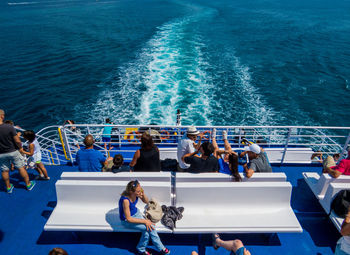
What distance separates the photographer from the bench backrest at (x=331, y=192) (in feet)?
13.6

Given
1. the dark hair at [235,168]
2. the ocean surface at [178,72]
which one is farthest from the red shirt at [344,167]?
the ocean surface at [178,72]

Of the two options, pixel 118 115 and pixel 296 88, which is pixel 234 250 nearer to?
pixel 118 115

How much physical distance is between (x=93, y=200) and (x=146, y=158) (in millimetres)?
1218

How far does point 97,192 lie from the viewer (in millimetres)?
4211

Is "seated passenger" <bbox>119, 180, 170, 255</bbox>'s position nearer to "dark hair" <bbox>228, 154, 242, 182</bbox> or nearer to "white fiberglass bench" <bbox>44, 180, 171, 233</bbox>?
"white fiberglass bench" <bbox>44, 180, 171, 233</bbox>

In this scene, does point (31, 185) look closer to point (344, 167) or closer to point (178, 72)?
point (344, 167)

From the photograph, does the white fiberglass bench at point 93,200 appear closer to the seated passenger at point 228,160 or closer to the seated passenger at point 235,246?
the seated passenger at point 235,246

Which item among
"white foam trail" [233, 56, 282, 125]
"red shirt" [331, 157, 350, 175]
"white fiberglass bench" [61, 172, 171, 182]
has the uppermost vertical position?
"red shirt" [331, 157, 350, 175]

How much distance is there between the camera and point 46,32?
1396 inches

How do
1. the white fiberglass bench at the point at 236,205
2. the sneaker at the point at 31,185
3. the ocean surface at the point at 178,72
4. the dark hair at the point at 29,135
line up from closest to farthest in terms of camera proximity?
the white fiberglass bench at the point at 236,205 < the dark hair at the point at 29,135 < the sneaker at the point at 31,185 < the ocean surface at the point at 178,72

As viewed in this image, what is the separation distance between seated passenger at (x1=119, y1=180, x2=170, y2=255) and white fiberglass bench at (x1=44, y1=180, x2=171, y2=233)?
0.35 m

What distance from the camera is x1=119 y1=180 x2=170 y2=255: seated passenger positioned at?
11.9ft

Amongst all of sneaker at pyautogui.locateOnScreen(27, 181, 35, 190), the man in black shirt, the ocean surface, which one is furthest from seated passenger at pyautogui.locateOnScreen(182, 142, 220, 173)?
the ocean surface

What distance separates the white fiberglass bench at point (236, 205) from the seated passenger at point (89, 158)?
1817mm
